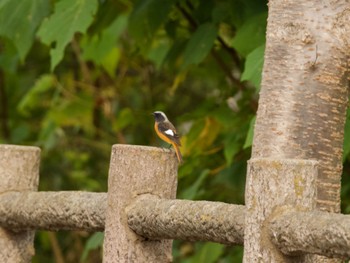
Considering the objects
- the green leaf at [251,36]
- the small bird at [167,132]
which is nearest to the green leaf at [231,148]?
the green leaf at [251,36]

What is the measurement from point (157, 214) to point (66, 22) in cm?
138

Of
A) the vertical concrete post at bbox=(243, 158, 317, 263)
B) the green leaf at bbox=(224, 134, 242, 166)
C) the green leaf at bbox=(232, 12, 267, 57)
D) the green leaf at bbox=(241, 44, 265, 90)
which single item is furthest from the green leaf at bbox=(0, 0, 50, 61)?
the vertical concrete post at bbox=(243, 158, 317, 263)

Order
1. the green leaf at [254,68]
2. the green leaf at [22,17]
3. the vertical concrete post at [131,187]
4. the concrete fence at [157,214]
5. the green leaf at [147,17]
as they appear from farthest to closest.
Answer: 1. the green leaf at [147,17]
2. the green leaf at [22,17]
3. the green leaf at [254,68]
4. the vertical concrete post at [131,187]
5. the concrete fence at [157,214]

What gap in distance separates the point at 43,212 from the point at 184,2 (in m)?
1.57

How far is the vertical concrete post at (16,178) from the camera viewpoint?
12.5 feet

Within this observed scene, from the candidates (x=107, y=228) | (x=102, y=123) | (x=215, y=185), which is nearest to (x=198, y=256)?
(x=215, y=185)

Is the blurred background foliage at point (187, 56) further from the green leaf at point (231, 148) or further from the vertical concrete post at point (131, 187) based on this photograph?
the vertical concrete post at point (131, 187)

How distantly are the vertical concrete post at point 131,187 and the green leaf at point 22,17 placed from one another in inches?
50.0

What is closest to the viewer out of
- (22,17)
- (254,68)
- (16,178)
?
(254,68)

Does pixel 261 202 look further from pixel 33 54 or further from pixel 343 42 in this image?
pixel 33 54

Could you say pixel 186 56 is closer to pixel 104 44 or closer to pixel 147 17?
pixel 147 17

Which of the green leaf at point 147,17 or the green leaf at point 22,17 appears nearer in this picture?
the green leaf at point 22,17

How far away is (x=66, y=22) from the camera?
163 inches

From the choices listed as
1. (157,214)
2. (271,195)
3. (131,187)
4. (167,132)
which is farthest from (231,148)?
(271,195)
